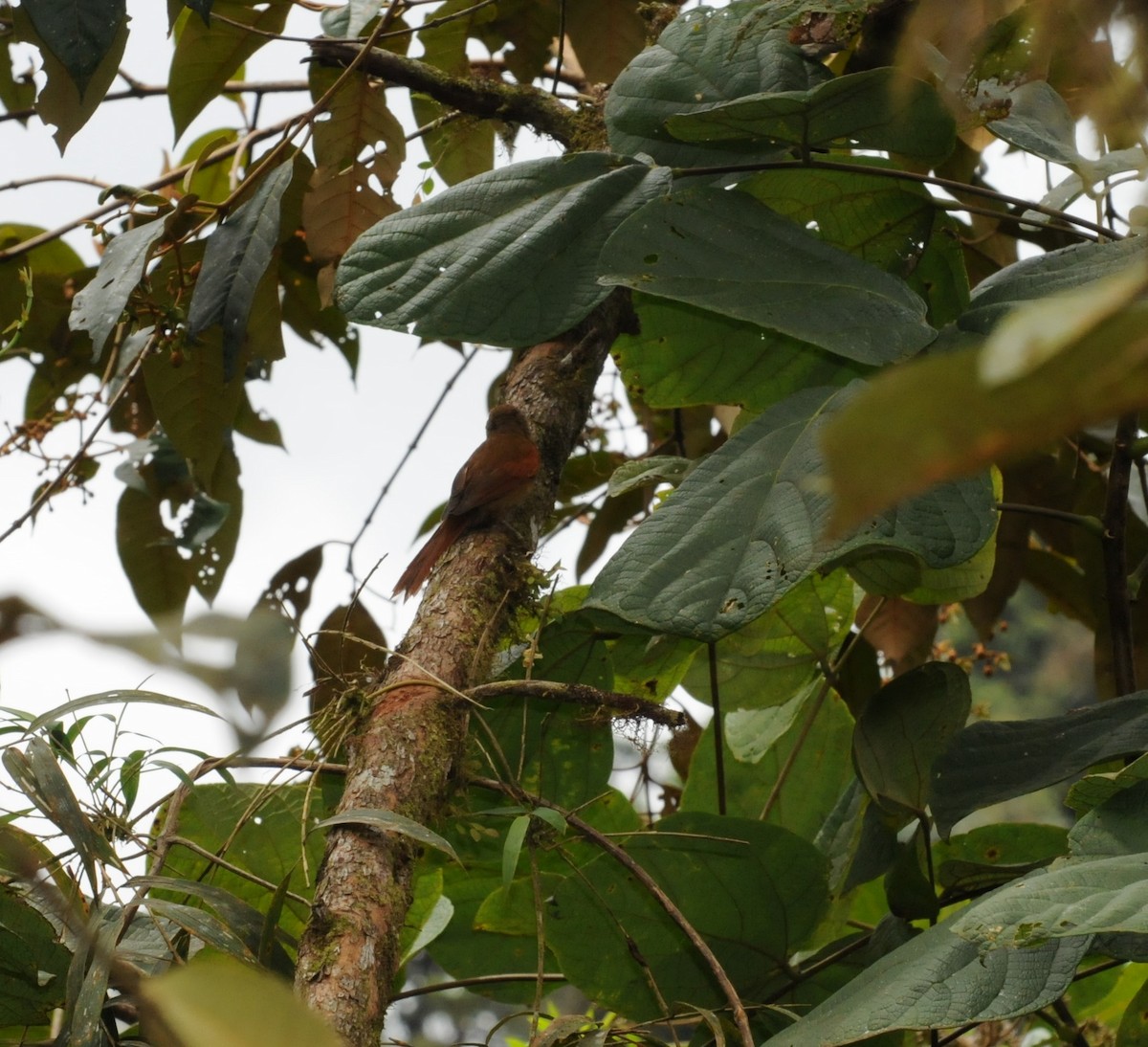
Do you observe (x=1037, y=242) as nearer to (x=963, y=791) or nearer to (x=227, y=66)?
(x=963, y=791)

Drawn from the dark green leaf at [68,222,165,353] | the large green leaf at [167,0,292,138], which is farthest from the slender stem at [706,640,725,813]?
the large green leaf at [167,0,292,138]

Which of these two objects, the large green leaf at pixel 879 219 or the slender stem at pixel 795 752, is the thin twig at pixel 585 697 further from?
the large green leaf at pixel 879 219

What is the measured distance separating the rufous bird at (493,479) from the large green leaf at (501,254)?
467 millimetres

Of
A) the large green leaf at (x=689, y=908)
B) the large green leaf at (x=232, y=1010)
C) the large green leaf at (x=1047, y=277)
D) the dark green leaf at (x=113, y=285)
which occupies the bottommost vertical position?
the large green leaf at (x=232, y=1010)

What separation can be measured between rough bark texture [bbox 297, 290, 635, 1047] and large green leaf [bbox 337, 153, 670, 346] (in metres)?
0.46

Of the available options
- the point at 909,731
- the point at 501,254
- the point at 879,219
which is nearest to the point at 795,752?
the point at 909,731

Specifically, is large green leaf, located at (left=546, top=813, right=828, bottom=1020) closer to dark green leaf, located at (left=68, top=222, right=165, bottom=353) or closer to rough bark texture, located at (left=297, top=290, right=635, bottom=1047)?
rough bark texture, located at (left=297, top=290, right=635, bottom=1047)

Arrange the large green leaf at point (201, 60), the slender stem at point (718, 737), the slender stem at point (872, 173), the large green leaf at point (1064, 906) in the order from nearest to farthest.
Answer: the large green leaf at point (1064, 906) < the slender stem at point (872, 173) < the slender stem at point (718, 737) < the large green leaf at point (201, 60)

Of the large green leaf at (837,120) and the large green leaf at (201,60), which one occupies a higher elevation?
the large green leaf at (201,60)

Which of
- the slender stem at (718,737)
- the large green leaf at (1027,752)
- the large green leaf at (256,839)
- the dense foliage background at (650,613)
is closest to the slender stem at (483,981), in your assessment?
the dense foliage background at (650,613)

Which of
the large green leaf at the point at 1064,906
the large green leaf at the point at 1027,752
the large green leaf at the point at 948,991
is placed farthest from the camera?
the large green leaf at the point at 1027,752

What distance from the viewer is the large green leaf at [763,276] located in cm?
142

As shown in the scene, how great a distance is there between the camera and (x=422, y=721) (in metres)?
1.49

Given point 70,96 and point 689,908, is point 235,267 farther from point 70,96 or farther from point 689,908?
point 689,908
